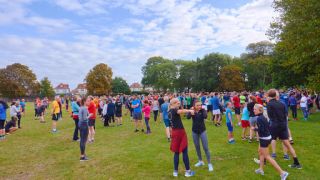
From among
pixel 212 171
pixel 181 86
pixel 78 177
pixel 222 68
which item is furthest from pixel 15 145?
pixel 181 86

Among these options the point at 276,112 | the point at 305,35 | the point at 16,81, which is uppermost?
the point at 16,81

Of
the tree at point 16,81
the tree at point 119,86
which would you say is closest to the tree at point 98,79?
the tree at point 16,81

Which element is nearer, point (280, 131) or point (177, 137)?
point (177, 137)

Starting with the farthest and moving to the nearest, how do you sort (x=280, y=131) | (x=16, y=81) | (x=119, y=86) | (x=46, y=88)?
1. (x=119, y=86)
2. (x=46, y=88)
3. (x=16, y=81)
4. (x=280, y=131)

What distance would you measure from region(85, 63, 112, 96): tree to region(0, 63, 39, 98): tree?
16.8 m

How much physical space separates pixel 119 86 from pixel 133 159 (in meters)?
89.2

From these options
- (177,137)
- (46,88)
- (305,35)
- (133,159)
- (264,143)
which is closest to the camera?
(264,143)

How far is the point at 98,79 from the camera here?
7619cm

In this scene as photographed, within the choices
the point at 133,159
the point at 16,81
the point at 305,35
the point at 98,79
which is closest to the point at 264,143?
the point at 133,159

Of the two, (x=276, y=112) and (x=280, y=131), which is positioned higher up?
(x=276, y=112)

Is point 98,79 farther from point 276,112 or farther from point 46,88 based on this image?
point 276,112

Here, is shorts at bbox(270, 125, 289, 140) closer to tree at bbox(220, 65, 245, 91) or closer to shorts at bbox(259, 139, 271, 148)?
shorts at bbox(259, 139, 271, 148)

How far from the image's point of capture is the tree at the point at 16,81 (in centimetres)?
7219

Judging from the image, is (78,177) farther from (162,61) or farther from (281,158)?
(162,61)
